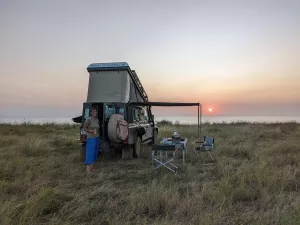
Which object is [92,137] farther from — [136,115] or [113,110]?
[136,115]

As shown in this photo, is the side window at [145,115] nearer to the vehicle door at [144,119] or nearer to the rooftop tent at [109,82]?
the vehicle door at [144,119]

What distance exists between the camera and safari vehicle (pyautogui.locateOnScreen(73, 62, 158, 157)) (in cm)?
813

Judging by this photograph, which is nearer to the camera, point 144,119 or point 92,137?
point 92,137

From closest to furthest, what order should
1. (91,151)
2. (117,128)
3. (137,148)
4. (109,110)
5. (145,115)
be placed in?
(91,151) → (117,128) → (109,110) → (137,148) → (145,115)

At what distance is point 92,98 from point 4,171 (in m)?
3.62

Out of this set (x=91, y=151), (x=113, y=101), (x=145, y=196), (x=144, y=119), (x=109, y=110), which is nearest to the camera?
(x=145, y=196)

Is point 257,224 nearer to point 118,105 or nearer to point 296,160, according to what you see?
point 296,160

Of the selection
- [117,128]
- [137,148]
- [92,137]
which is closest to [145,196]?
[92,137]

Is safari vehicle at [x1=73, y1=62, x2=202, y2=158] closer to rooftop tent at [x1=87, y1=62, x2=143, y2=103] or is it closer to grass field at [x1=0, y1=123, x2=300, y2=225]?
rooftop tent at [x1=87, y1=62, x2=143, y2=103]

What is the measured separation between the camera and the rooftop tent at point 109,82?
8.98m

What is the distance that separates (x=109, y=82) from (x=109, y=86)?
14 centimetres

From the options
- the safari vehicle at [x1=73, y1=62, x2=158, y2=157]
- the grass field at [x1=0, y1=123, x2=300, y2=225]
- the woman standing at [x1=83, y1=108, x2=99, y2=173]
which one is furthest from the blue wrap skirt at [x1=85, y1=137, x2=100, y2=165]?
the safari vehicle at [x1=73, y1=62, x2=158, y2=157]

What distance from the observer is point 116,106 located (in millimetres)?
8375

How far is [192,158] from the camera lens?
8930 millimetres
